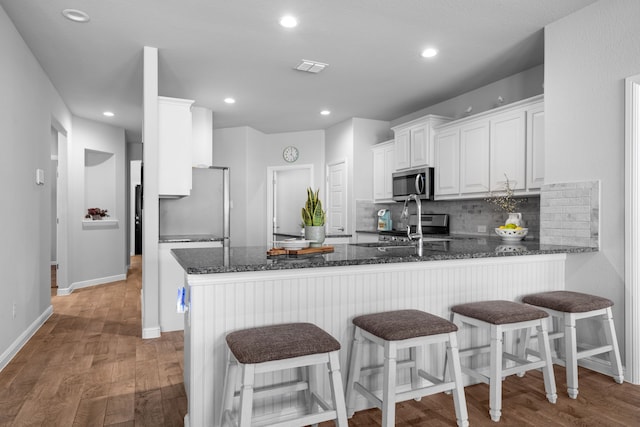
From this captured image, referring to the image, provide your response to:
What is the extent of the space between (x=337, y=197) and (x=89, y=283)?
410 centimetres

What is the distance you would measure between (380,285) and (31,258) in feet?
10.9

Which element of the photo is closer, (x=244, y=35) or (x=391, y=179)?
(x=244, y=35)

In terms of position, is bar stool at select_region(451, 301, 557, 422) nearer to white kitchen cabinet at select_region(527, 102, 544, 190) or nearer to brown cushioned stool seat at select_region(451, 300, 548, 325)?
Result: brown cushioned stool seat at select_region(451, 300, 548, 325)

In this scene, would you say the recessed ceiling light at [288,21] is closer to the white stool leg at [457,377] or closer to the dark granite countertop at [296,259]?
the dark granite countertop at [296,259]

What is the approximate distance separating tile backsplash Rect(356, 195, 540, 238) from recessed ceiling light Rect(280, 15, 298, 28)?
276cm

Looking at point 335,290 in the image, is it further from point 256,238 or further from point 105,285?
point 105,285

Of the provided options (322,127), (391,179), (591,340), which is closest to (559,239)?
(591,340)

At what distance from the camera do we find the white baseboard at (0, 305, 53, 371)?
2989mm

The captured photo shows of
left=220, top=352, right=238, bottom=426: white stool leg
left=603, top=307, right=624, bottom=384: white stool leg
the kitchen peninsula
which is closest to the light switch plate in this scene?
the kitchen peninsula

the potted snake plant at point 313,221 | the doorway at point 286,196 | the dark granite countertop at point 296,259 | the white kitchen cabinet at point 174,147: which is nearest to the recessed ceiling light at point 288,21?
the white kitchen cabinet at point 174,147

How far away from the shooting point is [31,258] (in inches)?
147

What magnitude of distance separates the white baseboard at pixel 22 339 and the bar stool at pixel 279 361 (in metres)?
2.15

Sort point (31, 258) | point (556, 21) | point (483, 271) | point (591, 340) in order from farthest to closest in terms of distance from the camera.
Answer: point (31, 258) < point (556, 21) < point (591, 340) < point (483, 271)

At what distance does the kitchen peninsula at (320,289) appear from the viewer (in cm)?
192
